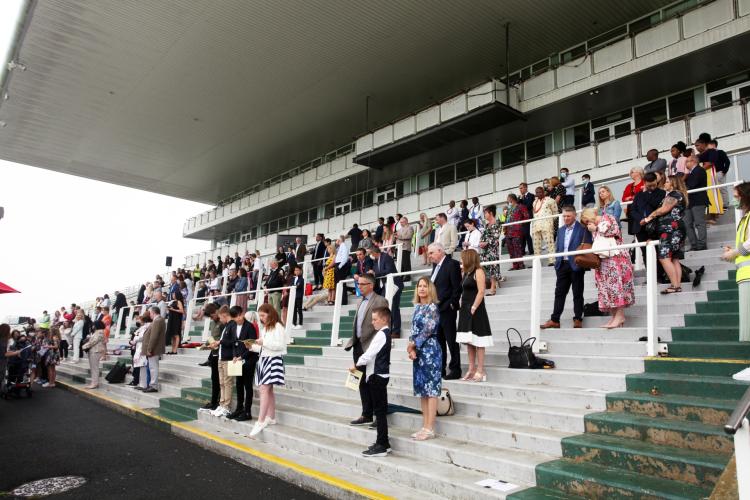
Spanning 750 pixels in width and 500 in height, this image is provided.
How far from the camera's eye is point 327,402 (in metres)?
6.88

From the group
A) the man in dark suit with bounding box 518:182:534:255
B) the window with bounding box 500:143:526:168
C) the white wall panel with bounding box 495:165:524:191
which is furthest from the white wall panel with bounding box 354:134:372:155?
the man in dark suit with bounding box 518:182:534:255

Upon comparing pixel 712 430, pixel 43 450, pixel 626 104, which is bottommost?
pixel 43 450

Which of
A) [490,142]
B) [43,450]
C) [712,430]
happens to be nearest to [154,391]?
[43,450]

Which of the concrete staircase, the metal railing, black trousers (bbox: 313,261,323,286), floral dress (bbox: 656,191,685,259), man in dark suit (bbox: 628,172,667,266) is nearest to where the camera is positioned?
the metal railing

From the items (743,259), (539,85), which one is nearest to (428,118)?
(539,85)

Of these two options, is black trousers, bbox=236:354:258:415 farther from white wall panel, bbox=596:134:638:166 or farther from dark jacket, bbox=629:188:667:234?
white wall panel, bbox=596:134:638:166

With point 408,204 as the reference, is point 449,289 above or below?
below

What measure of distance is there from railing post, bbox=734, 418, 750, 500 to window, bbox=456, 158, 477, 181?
19831mm

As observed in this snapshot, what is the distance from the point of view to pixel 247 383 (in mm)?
7562

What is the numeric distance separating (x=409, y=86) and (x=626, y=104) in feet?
28.6

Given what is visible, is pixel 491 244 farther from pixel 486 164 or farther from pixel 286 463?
pixel 486 164

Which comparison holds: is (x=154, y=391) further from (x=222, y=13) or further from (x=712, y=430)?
(x=222, y=13)

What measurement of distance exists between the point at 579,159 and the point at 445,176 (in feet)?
23.2

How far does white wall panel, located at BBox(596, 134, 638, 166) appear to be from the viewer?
15909 millimetres
